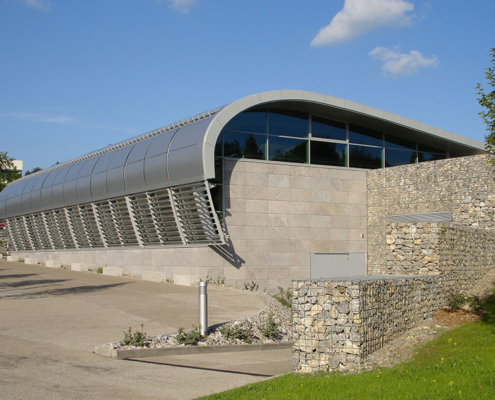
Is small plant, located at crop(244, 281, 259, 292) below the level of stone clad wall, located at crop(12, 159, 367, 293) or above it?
below

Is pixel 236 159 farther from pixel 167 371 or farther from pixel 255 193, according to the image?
pixel 167 371

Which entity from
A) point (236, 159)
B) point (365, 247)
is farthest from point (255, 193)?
point (365, 247)

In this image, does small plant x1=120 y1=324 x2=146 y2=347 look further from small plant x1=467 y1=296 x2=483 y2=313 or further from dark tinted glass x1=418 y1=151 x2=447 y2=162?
dark tinted glass x1=418 y1=151 x2=447 y2=162

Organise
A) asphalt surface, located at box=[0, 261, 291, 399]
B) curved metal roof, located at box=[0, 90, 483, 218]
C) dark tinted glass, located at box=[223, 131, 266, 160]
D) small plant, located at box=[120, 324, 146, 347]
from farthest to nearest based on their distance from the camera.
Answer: dark tinted glass, located at box=[223, 131, 266, 160] → curved metal roof, located at box=[0, 90, 483, 218] → small plant, located at box=[120, 324, 146, 347] → asphalt surface, located at box=[0, 261, 291, 399]

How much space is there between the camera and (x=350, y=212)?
27672 millimetres

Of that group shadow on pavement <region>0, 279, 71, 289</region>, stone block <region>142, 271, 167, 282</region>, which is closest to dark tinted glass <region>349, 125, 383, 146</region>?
stone block <region>142, 271, 167, 282</region>

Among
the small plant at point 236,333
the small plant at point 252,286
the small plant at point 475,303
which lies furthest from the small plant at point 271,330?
the small plant at point 252,286

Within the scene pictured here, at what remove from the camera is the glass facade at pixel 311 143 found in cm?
2483

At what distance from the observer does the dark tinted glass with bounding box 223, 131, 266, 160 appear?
24281 mm

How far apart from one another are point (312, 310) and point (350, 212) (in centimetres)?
1775

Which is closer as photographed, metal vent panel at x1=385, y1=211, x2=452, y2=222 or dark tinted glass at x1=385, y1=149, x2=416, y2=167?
metal vent panel at x1=385, y1=211, x2=452, y2=222

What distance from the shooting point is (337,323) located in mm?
10180

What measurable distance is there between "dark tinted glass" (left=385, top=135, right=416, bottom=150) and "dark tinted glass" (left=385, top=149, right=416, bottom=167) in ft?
0.72

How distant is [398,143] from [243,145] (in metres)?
9.31
